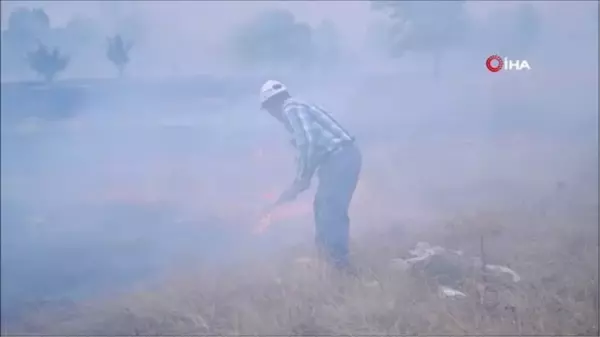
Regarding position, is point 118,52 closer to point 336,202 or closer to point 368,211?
point 336,202

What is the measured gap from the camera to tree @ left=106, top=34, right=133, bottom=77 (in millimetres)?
2240

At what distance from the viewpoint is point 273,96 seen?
228cm

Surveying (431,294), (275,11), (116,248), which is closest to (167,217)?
(116,248)

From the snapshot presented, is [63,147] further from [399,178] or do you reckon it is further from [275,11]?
[399,178]

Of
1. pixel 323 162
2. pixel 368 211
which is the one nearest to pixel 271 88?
pixel 323 162

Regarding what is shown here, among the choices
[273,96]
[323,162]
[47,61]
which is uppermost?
[47,61]

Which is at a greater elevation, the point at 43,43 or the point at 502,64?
the point at 43,43

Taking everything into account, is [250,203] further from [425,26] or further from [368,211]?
[425,26]

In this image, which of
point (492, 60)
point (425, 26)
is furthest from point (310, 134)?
point (492, 60)

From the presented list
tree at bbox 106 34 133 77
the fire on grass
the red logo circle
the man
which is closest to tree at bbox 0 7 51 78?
tree at bbox 106 34 133 77

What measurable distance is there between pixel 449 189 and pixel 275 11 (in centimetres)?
83

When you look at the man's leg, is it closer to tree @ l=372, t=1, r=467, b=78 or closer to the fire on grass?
the fire on grass

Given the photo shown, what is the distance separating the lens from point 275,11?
2.26 meters

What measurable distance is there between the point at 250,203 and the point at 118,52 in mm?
655
